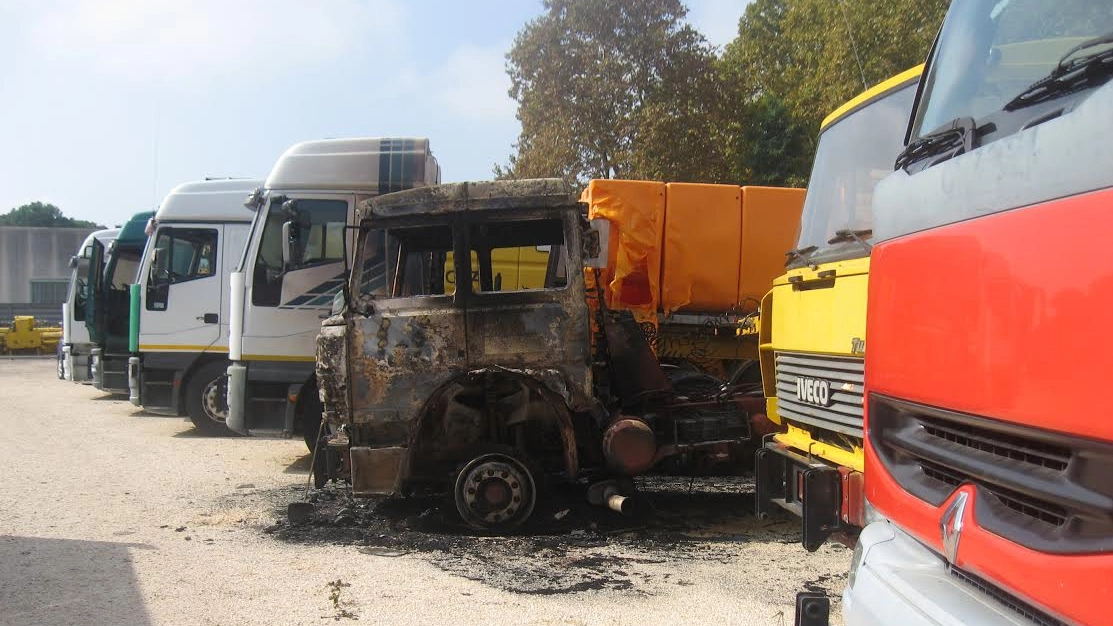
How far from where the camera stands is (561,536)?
634 centimetres

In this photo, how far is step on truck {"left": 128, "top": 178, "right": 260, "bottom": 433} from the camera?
11.6 m

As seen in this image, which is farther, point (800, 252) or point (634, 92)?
point (634, 92)

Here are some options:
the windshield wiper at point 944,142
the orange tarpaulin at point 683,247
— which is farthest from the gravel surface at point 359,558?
the windshield wiper at point 944,142

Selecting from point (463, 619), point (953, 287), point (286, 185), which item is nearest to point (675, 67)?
point (286, 185)

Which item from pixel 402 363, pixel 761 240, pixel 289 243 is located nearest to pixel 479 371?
pixel 402 363

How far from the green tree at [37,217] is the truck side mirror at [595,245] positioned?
81.0 metres

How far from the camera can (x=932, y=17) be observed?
1390 cm

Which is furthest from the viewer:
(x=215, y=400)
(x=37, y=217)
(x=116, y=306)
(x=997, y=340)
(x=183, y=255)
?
(x=37, y=217)

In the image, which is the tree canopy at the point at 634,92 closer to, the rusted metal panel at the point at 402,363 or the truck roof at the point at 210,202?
the truck roof at the point at 210,202

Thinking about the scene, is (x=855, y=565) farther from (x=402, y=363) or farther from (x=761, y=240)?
(x=761, y=240)

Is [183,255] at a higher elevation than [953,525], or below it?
higher

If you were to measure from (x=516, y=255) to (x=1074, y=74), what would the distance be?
191 inches

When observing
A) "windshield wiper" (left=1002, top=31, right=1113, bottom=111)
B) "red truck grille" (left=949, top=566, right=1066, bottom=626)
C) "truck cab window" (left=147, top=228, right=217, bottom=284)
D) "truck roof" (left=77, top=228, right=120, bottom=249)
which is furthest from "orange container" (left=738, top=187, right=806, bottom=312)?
"truck roof" (left=77, top=228, right=120, bottom=249)

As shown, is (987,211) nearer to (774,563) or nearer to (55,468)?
(774,563)
